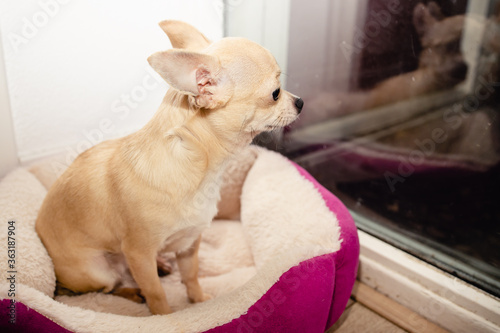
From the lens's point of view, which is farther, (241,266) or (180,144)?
(241,266)

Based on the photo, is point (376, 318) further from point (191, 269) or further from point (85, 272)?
point (85, 272)

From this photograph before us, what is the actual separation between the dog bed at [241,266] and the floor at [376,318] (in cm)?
15

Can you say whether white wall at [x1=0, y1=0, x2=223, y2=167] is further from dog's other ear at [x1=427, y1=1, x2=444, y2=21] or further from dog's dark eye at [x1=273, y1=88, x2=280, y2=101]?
dog's other ear at [x1=427, y1=1, x2=444, y2=21]

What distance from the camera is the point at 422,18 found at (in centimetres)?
202

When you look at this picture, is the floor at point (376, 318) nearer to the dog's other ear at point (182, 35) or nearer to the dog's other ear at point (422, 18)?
the dog's other ear at point (182, 35)

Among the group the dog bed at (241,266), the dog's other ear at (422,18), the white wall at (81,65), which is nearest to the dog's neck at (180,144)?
the dog bed at (241,266)

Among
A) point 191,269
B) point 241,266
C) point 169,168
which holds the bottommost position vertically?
point 241,266

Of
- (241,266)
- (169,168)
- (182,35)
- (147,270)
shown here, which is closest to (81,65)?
(182,35)

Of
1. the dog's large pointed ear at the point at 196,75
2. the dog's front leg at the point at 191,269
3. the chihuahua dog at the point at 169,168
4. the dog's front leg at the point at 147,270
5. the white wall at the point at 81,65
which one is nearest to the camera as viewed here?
the dog's large pointed ear at the point at 196,75

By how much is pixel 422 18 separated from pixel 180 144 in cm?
153

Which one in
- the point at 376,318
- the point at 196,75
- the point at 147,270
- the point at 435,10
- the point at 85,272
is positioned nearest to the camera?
the point at 196,75

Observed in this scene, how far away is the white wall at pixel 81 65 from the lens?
5.34 feet

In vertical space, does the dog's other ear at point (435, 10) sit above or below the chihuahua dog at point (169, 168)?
above

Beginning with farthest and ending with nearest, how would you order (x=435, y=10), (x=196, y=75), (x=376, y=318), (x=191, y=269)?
(x=435, y=10), (x=376, y=318), (x=191, y=269), (x=196, y=75)
